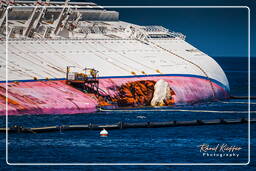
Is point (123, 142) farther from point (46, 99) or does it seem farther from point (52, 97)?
point (52, 97)

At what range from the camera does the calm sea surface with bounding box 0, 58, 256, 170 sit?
81.6 meters

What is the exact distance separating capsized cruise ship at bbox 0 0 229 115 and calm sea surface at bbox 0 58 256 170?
4.95 metres

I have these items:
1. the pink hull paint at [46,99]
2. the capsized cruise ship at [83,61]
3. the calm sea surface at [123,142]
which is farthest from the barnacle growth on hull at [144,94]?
the calm sea surface at [123,142]

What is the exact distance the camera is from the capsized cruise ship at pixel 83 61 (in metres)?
113

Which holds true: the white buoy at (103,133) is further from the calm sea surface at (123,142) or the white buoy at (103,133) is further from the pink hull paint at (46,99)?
the pink hull paint at (46,99)

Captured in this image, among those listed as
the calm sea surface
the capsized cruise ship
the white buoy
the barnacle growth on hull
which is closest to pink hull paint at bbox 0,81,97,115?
the capsized cruise ship

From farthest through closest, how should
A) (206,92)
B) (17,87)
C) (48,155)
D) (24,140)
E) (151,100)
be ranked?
(206,92) → (151,100) → (17,87) → (24,140) → (48,155)

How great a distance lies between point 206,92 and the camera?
13050cm

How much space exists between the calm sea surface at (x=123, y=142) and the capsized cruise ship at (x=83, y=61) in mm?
4947

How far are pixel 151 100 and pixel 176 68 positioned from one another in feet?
42.9

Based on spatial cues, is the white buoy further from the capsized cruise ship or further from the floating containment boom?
the capsized cruise ship

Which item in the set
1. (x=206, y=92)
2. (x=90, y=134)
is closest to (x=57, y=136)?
(x=90, y=134)

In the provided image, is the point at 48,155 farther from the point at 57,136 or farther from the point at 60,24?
the point at 60,24

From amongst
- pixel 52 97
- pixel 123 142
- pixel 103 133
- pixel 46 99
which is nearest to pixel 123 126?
pixel 103 133
